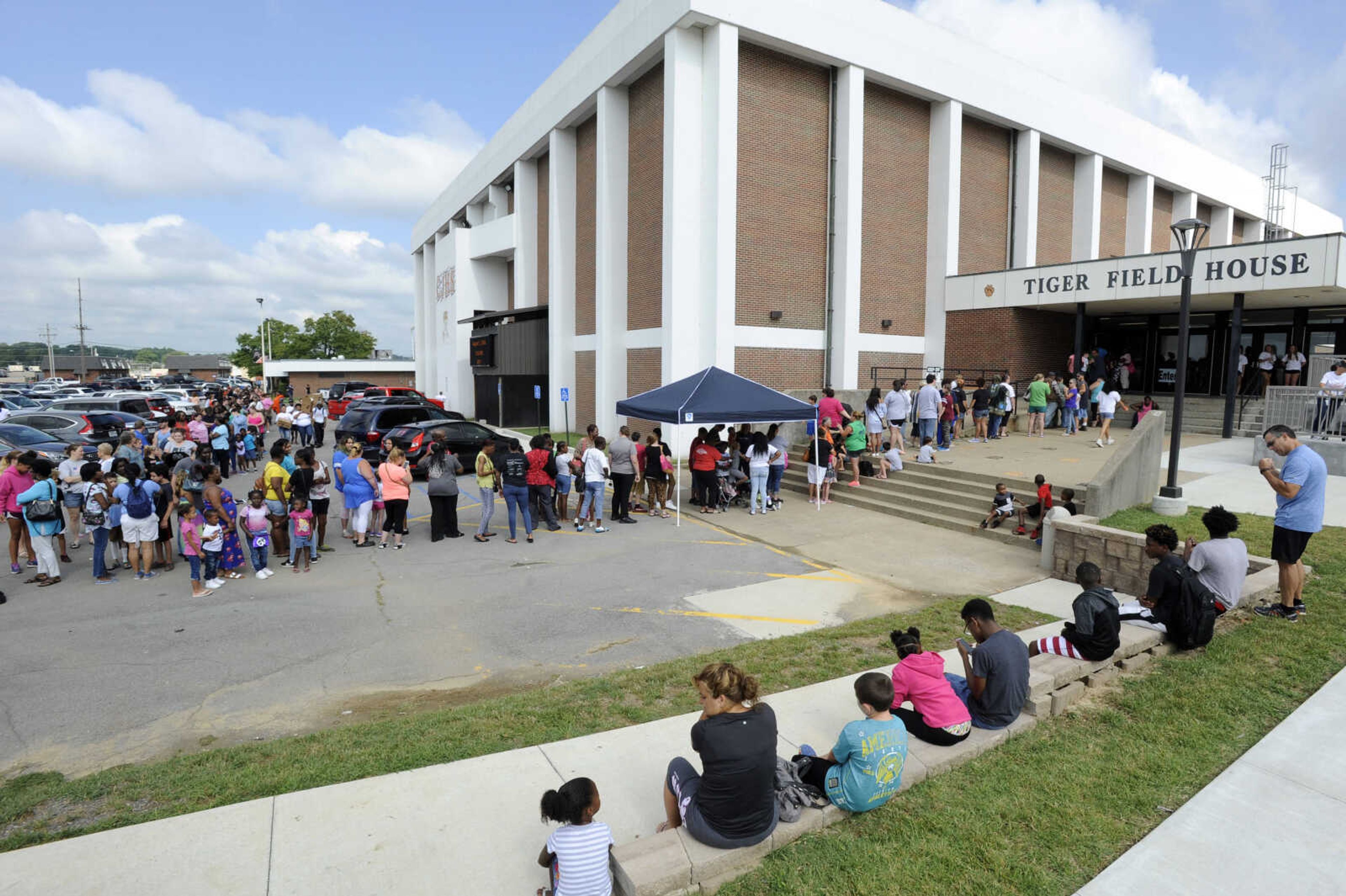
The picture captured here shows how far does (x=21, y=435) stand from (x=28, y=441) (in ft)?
1.25

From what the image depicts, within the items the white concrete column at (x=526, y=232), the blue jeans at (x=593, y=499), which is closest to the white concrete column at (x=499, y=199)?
the white concrete column at (x=526, y=232)

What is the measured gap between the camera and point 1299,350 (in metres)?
24.1

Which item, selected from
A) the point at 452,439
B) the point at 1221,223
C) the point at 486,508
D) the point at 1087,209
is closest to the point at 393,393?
the point at 452,439

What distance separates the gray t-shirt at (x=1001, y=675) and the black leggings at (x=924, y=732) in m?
0.25

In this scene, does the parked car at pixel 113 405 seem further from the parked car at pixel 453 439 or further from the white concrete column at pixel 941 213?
the white concrete column at pixel 941 213

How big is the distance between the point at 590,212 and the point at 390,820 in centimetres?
2754

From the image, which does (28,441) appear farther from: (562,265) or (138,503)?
(562,265)

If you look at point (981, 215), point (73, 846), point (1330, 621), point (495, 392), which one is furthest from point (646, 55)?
point (73, 846)

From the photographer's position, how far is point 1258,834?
13.7 feet

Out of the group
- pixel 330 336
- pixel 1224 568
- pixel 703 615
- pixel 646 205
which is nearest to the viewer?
pixel 1224 568

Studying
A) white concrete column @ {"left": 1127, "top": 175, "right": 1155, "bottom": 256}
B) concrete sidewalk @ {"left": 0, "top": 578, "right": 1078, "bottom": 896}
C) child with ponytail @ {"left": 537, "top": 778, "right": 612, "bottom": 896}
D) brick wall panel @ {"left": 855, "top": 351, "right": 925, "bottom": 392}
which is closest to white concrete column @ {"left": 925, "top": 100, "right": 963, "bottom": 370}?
brick wall panel @ {"left": 855, "top": 351, "right": 925, "bottom": 392}

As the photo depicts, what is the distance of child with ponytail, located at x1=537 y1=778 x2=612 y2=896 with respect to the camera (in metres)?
3.46

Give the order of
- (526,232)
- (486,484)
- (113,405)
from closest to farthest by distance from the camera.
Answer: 1. (486,484)
2. (113,405)
3. (526,232)

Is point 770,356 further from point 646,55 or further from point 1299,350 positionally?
point 1299,350
